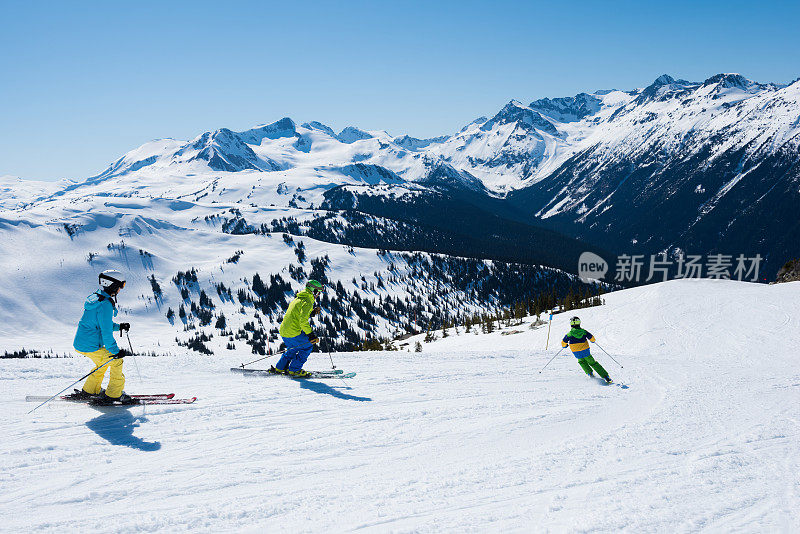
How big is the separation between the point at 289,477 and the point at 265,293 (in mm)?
134159

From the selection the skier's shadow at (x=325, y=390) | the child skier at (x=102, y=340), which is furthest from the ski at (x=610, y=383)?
the child skier at (x=102, y=340)

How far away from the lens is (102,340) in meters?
8.48

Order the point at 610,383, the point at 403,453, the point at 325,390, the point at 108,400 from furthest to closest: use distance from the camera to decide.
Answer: the point at 610,383 < the point at 325,390 < the point at 108,400 < the point at 403,453

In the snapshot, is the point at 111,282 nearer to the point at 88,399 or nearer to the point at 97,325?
the point at 97,325

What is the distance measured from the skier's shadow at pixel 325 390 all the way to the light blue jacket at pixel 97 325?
Answer: 4565 millimetres

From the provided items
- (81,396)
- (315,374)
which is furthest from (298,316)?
(81,396)

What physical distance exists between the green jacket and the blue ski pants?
0.27 meters

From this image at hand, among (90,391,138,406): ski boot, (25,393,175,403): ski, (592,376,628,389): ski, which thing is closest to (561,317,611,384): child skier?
(592,376,628,389): ski

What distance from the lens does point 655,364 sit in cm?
1617

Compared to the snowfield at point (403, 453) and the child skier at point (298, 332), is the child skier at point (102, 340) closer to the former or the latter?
the snowfield at point (403, 453)

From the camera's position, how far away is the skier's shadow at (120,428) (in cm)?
708

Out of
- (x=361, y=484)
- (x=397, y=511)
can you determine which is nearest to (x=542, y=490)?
(x=397, y=511)

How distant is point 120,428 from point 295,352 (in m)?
4.94

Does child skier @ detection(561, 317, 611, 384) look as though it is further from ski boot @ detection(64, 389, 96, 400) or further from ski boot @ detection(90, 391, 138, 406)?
ski boot @ detection(64, 389, 96, 400)
